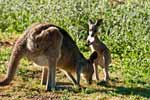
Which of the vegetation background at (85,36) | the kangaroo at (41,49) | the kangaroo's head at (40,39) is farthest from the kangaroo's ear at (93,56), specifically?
the kangaroo's head at (40,39)

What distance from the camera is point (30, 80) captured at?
855cm

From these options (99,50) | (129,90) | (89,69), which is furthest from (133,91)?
(99,50)

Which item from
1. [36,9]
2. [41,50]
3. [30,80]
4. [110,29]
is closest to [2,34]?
[36,9]

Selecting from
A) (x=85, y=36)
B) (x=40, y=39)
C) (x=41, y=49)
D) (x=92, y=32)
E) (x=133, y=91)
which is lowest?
(x=133, y=91)

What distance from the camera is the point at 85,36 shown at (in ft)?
37.0

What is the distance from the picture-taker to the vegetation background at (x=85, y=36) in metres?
7.96

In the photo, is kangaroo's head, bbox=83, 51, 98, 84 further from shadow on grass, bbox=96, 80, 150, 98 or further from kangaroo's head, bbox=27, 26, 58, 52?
kangaroo's head, bbox=27, 26, 58, 52

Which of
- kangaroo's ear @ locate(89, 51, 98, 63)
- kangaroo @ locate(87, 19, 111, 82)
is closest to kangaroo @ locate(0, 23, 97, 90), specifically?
kangaroo's ear @ locate(89, 51, 98, 63)

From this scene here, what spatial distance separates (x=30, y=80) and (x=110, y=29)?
10.1 ft

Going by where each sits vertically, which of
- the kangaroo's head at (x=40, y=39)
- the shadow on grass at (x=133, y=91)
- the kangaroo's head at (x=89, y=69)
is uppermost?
the kangaroo's head at (x=40, y=39)

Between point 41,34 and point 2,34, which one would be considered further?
point 2,34

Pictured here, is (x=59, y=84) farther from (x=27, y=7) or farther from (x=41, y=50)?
(x=27, y=7)

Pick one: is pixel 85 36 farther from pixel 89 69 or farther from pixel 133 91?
Answer: pixel 133 91

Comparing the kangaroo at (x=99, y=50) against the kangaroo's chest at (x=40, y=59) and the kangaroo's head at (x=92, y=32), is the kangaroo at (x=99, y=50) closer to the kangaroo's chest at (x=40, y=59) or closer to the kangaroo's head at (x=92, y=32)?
the kangaroo's head at (x=92, y=32)
